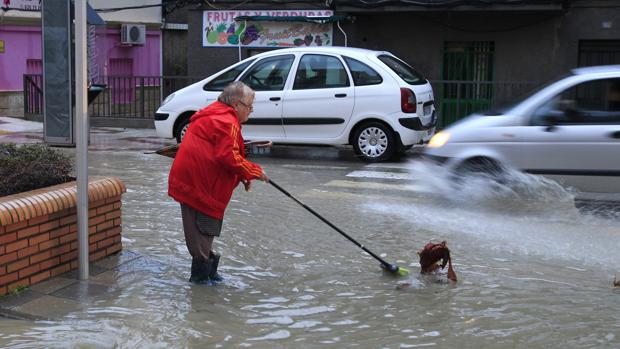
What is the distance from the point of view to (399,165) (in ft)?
40.3

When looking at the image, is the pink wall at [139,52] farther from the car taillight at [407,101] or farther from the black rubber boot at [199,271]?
the black rubber boot at [199,271]

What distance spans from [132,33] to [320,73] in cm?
1205

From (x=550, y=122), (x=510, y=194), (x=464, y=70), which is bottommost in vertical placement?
(x=510, y=194)

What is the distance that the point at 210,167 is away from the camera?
17.4 ft

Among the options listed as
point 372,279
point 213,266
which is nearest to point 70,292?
point 213,266

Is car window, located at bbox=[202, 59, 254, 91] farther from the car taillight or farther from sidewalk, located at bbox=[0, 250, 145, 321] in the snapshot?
sidewalk, located at bbox=[0, 250, 145, 321]

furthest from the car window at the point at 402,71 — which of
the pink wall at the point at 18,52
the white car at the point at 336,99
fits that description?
the pink wall at the point at 18,52

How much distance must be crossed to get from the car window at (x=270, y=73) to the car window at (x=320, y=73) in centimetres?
22

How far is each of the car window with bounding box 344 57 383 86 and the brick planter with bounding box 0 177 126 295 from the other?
262 inches

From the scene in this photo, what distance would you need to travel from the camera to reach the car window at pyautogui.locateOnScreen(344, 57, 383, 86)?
1221cm

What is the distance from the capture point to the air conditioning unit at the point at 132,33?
2292 centimetres

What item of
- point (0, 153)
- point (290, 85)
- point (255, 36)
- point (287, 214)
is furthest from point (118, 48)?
point (0, 153)

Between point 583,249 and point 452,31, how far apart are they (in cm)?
1105

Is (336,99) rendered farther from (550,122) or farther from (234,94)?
(234,94)
